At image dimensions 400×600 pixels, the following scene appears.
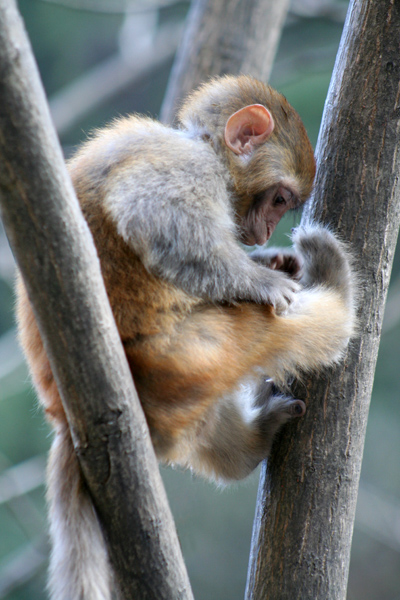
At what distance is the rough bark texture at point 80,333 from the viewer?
42.7 inches

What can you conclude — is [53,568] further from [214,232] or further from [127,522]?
[214,232]

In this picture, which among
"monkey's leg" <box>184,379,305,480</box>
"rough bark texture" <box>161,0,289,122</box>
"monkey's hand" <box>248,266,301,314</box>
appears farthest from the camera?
"rough bark texture" <box>161,0,289,122</box>

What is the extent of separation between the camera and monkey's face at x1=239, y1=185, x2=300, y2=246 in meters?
2.14

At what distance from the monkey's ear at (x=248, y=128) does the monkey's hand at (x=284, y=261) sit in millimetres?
367

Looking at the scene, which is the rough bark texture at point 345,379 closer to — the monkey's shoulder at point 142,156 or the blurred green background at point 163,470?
the monkey's shoulder at point 142,156

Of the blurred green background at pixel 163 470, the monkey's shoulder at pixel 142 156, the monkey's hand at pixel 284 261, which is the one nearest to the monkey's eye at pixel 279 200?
the monkey's hand at pixel 284 261

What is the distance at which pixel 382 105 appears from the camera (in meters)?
1.91

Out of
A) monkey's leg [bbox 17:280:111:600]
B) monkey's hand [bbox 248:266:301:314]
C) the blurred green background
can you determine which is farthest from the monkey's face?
the blurred green background

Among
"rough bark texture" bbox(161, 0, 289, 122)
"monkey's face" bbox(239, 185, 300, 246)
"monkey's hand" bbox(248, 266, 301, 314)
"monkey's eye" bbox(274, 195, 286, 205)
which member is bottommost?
"monkey's hand" bbox(248, 266, 301, 314)

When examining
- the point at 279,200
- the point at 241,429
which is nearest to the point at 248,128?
the point at 279,200

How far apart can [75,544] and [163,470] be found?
4.45m

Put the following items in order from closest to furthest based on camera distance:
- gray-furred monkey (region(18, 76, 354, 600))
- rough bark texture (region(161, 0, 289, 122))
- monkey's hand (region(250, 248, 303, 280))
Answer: gray-furred monkey (region(18, 76, 354, 600)), monkey's hand (region(250, 248, 303, 280)), rough bark texture (region(161, 0, 289, 122))

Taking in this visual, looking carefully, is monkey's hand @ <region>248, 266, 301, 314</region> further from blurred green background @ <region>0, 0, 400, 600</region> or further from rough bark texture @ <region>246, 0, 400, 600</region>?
blurred green background @ <region>0, 0, 400, 600</region>

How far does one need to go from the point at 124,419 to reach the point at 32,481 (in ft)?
14.7
